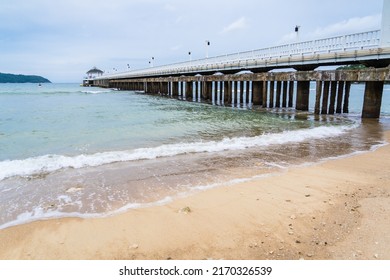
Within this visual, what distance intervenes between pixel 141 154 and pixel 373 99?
41.5ft

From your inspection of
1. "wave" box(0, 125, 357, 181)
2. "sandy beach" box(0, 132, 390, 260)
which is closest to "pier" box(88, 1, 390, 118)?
"wave" box(0, 125, 357, 181)

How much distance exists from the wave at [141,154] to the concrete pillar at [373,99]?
4700 mm

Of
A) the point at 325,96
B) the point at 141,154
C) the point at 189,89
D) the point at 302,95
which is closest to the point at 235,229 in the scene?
the point at 141,154

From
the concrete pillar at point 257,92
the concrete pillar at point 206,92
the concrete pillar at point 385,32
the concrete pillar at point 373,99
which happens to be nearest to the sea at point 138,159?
the concrete pillar at point 373,99

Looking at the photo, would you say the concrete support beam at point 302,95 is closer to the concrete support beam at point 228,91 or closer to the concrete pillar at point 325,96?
the concrete pillar at point 325,96

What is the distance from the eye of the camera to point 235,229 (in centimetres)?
365

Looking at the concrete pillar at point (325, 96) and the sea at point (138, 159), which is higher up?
the concrete pillar at point (325, 96)

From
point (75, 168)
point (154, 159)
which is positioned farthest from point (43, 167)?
point (154, 159)

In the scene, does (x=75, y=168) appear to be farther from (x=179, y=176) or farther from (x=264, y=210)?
(x=264, y=210)

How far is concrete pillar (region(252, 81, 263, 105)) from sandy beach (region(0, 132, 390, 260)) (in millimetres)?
18630

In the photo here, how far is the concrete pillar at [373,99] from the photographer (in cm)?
1402

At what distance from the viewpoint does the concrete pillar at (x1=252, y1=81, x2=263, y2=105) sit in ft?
75.4

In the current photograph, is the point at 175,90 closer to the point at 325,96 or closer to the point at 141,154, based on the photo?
the point at 325,96

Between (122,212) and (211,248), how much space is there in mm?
1609
